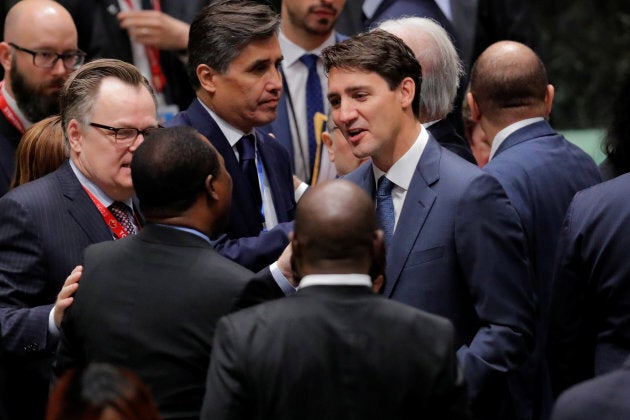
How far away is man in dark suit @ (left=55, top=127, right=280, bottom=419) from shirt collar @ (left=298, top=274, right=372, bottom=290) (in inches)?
14.3

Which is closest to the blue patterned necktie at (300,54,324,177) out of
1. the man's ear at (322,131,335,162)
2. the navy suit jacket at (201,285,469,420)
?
the man's ear at (322,131,335,162)

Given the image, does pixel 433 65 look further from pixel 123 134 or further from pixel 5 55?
pixel 5 55

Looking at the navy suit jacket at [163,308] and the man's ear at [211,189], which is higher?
the man's ear at [211,189]

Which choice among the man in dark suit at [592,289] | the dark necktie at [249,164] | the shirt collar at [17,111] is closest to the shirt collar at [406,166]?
the man in dark suit at [592,289]

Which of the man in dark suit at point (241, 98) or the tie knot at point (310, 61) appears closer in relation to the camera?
the man in dark suit at point (241, 98)

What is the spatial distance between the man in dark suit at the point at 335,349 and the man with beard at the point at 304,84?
245 cm

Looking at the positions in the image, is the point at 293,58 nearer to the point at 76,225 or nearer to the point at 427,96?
the point at 427,96

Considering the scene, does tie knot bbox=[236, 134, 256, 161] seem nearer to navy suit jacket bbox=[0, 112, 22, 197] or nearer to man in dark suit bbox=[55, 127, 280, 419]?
man in dark suit bbox=[55, 127, 280, 419]

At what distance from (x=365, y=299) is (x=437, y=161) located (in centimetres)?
106

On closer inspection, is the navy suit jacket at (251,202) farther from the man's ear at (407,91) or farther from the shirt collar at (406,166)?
the man's ear at (407,91)

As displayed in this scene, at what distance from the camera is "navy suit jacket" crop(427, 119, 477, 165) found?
4805 millimetres

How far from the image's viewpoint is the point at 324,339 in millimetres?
3211

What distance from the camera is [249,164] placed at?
4832 millimetres

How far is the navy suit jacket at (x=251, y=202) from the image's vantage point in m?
4.50
